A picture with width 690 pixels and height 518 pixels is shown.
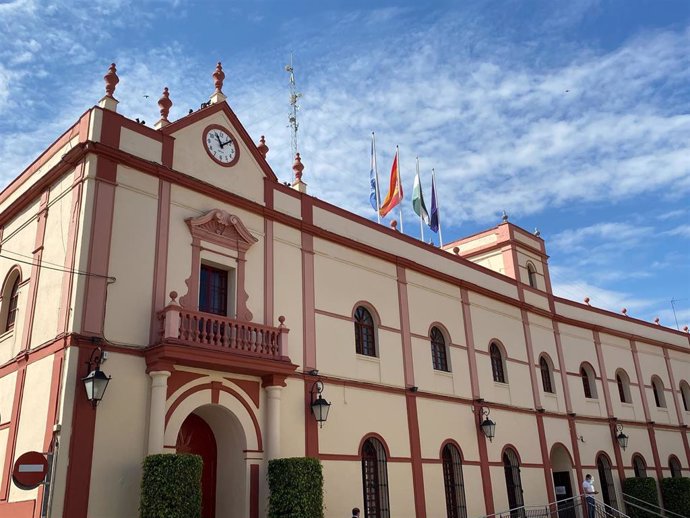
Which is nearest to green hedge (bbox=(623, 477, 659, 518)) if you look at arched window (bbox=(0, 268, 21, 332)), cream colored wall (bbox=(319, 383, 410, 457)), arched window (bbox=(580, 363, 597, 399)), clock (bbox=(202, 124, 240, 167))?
arched window (bbox=(580, 363, 597, 399))

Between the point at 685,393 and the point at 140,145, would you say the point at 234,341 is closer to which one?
the point at 140,145

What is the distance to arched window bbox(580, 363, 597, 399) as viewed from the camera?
89.3 ft

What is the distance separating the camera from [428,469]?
1847cm

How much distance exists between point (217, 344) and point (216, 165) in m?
4.55

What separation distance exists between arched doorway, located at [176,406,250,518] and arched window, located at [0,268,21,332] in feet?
15.3

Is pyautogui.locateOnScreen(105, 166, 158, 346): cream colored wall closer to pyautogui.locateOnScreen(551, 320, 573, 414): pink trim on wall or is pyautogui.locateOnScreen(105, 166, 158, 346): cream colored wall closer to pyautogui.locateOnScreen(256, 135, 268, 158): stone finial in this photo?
pyautogui.locateOnScreen(256, 135, 268, 158): stone finial

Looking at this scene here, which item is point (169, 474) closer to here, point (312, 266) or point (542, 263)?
point (312, 266)

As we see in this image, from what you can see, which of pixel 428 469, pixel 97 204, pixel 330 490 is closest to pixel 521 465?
pixel 428 469

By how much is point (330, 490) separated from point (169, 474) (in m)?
5.07

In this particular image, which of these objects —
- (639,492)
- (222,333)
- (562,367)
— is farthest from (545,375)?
(222,333)

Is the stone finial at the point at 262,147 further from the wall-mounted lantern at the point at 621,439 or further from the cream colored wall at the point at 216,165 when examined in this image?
the wall-mounted lantern at the point at 621,439

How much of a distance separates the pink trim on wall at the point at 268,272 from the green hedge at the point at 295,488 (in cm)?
342

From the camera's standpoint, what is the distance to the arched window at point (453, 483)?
19048mm

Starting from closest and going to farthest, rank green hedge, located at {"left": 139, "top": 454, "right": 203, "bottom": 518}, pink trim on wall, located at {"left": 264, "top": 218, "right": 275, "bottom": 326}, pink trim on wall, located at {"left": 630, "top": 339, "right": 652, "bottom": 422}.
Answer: green hedge, located at {"left": 139, "top": 454, "right": 203, "bottom": 518}, pink trim on wall, located at {"left": 264, "top": 218, "right": 275, "bottom": 326}, pink trim on wall, located at {"left": 630, "top": 339, "right": 652, "bottom": 422}
